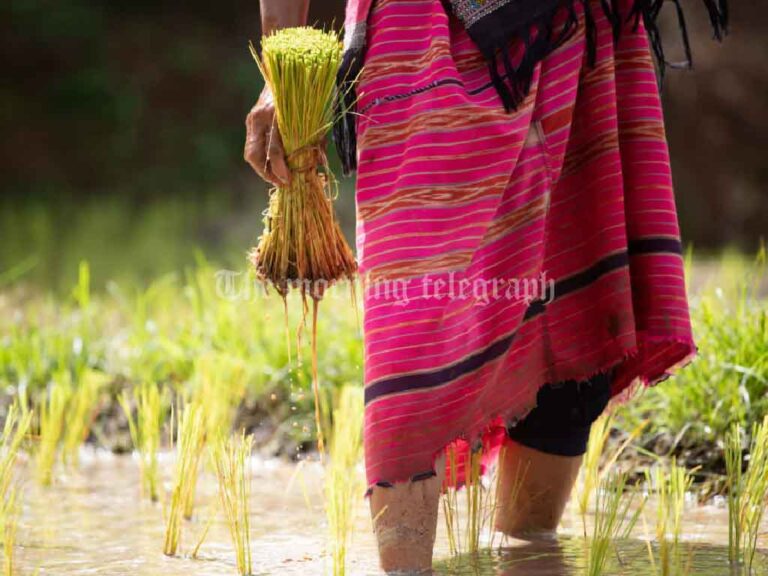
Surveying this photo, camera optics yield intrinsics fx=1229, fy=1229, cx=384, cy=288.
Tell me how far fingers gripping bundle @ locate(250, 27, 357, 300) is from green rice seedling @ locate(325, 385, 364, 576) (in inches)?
14.5

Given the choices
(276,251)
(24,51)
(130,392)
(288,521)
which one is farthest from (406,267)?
(24,51)

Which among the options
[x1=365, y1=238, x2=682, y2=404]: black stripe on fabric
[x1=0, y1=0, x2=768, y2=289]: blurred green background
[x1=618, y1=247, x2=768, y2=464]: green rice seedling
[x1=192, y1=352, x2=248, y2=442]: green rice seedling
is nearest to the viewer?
[x1=365, y1=238, x2=682, y2=404]: black stripe on fabric

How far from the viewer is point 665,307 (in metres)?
2.29

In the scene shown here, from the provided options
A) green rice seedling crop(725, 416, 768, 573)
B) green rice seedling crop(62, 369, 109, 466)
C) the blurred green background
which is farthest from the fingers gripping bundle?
the blurred green background

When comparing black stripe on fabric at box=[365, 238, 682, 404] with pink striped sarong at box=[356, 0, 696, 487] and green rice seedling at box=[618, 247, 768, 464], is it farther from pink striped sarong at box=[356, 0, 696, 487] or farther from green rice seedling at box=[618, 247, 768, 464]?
green rice seedling at box=[618, 247, 768, 464]

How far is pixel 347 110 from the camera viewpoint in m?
2.17

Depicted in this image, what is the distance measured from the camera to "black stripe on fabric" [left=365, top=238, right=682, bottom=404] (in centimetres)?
207

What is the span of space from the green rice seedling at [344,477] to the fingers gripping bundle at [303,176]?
0.37 m

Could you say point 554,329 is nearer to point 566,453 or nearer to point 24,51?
point 566,453

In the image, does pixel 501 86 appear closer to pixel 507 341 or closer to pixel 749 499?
pixel 507 341

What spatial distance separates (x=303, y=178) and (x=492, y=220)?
355 mm

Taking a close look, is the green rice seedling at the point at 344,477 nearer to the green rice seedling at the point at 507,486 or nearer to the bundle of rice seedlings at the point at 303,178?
the bundle of rice seedlings at the point at 303,178

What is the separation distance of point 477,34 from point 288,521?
124 centimetres

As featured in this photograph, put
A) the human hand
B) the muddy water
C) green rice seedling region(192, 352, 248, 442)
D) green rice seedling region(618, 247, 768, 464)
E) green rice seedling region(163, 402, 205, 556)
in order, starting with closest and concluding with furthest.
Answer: the human hand < the muddy water < green rice seedling region(163, 402, 205, 556) < green rice seedling region(618, 247, 768, 464) < green rice seedling region(192, 352, 248, 442)
